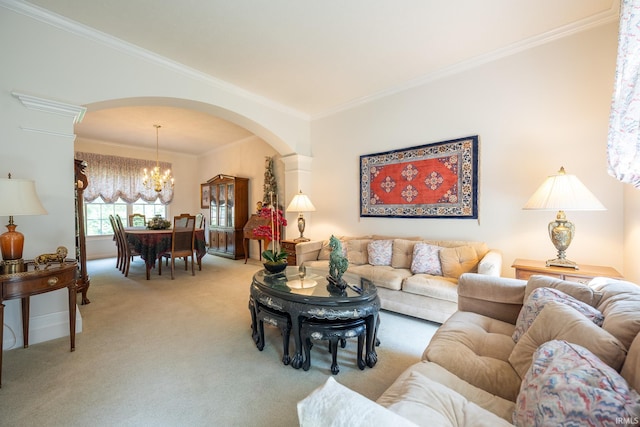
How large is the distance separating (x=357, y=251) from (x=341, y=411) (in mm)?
3048

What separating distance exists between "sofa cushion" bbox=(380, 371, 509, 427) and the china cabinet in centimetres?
569

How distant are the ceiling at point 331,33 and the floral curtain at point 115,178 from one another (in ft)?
15.0

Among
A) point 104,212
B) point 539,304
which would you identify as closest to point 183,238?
point 104,212

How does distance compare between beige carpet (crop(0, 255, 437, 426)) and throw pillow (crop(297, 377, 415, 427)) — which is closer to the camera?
throw pillow (crop(297, 377, 415, 427))

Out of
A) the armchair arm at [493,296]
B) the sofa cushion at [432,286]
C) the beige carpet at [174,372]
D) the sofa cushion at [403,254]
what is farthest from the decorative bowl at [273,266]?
the armchair arm at [493,296]

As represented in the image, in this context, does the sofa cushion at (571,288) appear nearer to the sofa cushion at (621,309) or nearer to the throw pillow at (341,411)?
the sofa cushion at (621,309)

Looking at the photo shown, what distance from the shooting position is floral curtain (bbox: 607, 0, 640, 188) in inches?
55.5

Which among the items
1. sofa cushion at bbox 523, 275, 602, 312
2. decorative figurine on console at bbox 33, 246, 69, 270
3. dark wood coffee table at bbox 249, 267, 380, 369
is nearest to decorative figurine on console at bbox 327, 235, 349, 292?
dark wood coffee table at bbox 249, 267, 380, 369

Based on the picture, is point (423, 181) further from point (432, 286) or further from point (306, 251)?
point (306, 251)

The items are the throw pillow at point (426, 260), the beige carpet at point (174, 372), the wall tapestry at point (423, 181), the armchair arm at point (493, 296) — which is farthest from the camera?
the wall tapestry at point (423, 181)

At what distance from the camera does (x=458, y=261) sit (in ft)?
9.62

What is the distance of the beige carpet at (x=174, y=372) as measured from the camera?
1.55 metres

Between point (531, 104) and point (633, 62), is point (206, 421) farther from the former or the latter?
point (531, 104)

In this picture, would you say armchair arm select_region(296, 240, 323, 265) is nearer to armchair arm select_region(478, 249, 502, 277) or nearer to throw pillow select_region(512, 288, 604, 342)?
armchair arm select_region(478, 249, 502, 277)
